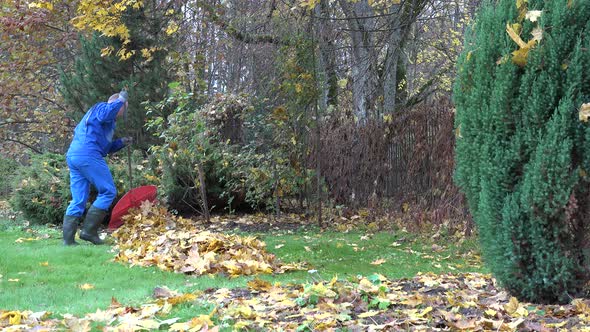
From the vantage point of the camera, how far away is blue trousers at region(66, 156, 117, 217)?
7582mm

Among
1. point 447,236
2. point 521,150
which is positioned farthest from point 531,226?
point 447,236

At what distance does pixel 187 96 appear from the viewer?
9.93 m

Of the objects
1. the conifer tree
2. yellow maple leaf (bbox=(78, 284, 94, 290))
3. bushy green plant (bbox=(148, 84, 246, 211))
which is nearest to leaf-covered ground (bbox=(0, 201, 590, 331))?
yellow maple leaf (bbox=(78, 284, 94, 290))

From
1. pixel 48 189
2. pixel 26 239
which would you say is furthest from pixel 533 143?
pixel 48 189

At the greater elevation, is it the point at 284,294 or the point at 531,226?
the point at 531,226

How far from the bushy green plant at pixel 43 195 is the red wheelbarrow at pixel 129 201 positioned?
6.05 feet

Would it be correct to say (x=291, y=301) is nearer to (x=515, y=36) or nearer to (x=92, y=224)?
(x=515, y=36)

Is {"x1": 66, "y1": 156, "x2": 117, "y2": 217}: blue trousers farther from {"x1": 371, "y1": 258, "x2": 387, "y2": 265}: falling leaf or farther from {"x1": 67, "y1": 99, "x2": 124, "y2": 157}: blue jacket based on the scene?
{"x1": 371, "y1": 258, "x2": 387, "y2": 265}: falling leaf

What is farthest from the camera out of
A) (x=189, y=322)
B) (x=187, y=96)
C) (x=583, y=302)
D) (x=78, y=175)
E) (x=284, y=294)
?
(x=187, y=96)

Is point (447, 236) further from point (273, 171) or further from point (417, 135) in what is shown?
point (273, 171)

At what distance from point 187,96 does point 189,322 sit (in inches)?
276

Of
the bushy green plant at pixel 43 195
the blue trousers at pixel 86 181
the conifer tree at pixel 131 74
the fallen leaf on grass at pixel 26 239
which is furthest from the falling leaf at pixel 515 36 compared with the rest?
the conifer tree at pixel 131 74

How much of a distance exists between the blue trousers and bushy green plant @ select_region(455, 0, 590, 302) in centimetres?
519

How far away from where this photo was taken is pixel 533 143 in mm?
3613
